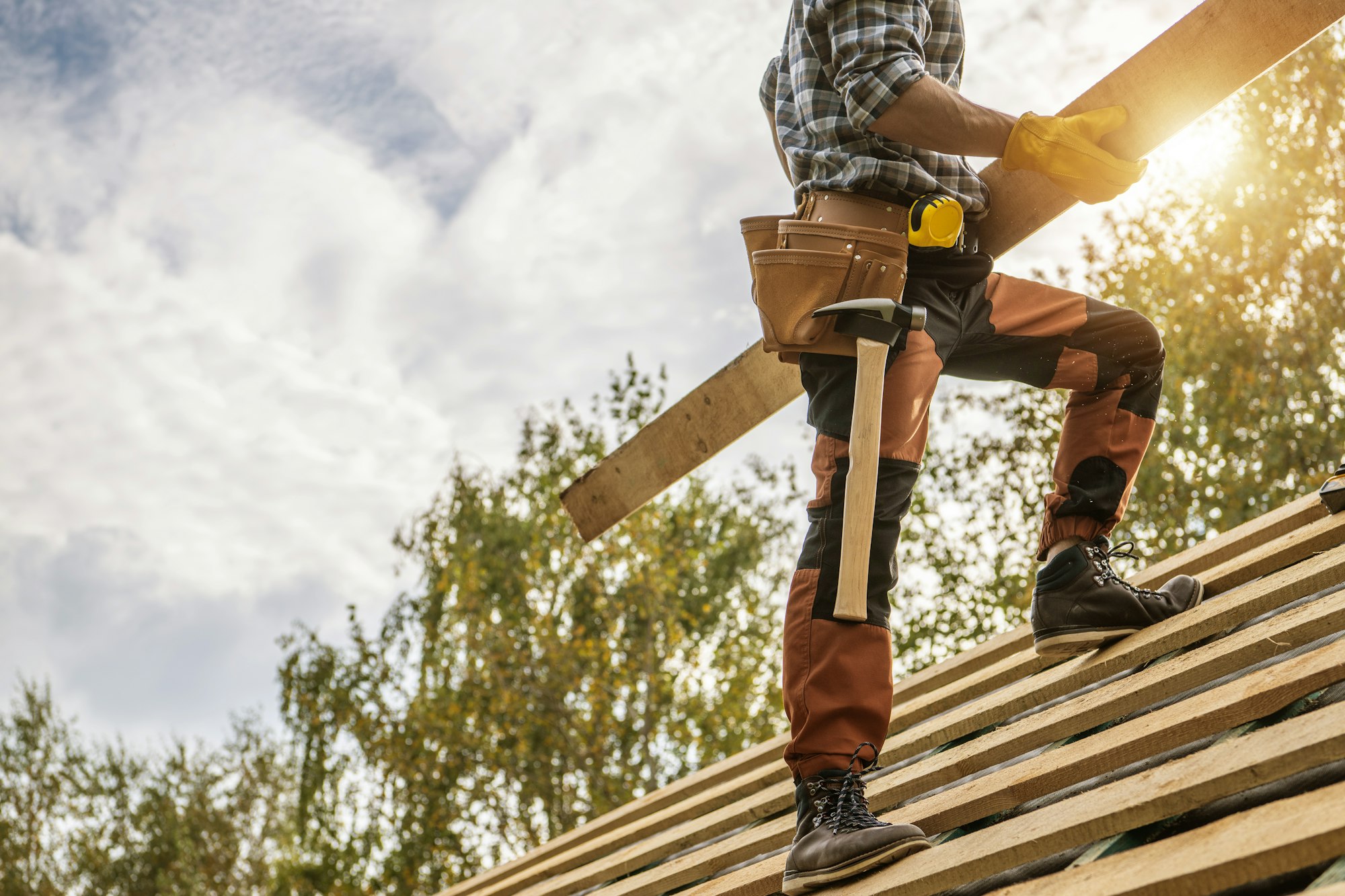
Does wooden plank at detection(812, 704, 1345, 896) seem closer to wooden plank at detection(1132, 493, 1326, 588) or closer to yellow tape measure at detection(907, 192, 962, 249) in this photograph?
yellow tape measure at detection(907, 192, 962, 249)

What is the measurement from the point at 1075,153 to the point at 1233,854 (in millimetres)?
1251

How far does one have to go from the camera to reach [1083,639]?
2047 millimetres

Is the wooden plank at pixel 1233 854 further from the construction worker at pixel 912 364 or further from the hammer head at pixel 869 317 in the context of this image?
the hammer head at pixel 869 317

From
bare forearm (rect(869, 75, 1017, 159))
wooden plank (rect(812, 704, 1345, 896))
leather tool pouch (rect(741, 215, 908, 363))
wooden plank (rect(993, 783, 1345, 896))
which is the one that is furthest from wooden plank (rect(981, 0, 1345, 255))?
wooden plank (rect(993, 783, 1345, 896))

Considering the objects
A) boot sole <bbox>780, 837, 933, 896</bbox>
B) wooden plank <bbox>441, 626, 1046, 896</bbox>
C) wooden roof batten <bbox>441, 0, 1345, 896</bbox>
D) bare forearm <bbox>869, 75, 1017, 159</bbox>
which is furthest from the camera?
wooden plank <bbox>441, 626, 1046, 896</bbox>

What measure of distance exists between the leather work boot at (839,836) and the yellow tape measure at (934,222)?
0.83 meters

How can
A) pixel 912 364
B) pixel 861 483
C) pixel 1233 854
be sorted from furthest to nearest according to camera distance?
pixel 912 364
pixel 861 483
pixel 1233 854

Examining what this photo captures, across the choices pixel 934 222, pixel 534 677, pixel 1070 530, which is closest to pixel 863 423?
pixel 934 222

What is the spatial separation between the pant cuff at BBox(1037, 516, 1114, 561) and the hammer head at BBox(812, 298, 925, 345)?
65 centimetres

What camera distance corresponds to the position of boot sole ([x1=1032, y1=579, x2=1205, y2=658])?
203cm

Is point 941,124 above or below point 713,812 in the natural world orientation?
above

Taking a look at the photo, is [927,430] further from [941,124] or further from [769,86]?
[769,86]

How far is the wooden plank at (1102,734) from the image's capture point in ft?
4.15

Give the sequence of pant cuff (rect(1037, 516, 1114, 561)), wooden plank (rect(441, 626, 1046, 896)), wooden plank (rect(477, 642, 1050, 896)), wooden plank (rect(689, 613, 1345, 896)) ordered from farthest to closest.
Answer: wooden plank (rect(441, 626, 1046, 896)) → wooden plank (rect(477, 642, 1050, 896)) → pant cuff (rect(1037, 516, 1114, 561)) → wooden plank (rect(689, 613, 1345, 896))
